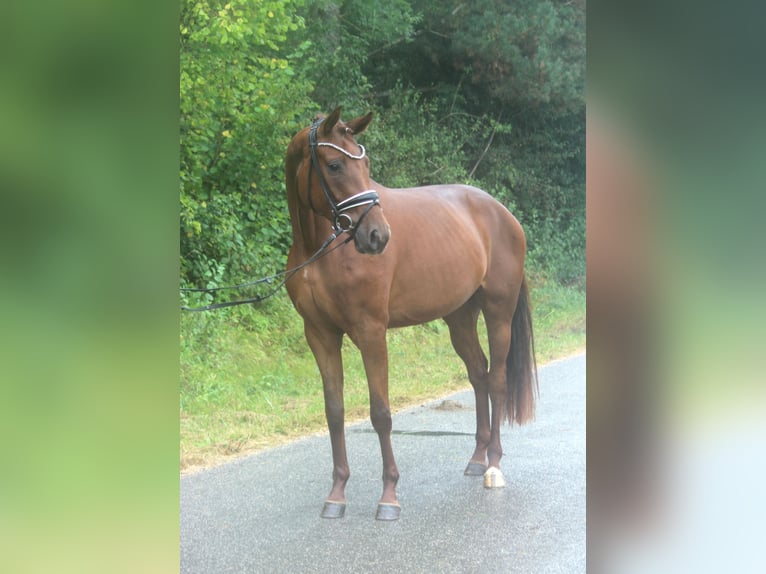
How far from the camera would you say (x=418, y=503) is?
137 inches

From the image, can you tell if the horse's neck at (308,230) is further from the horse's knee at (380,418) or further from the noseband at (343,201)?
the horse's knee at (380,418)

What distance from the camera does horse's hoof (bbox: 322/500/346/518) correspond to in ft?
11.2

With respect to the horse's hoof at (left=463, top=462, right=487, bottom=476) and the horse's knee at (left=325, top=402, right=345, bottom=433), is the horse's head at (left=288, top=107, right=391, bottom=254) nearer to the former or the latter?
the horse's knee at (left=325, top=402, right=345, bottom=433)

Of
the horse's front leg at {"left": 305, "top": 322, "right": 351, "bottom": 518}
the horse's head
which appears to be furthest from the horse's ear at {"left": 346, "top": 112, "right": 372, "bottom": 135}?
the horse's front leg at {"left": 305, "top": 322, "right": 351, "bottom": 518}

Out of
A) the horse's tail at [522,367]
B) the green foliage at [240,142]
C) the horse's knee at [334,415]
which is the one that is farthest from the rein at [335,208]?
the horse's tail at [522,367]

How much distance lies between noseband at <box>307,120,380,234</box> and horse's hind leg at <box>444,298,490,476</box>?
2.09 feet

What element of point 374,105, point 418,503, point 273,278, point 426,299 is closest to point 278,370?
point 273,278
